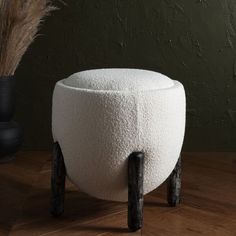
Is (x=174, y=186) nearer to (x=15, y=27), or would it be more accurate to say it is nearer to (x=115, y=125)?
(x=115, y=125)

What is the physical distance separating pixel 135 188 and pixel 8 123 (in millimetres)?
765

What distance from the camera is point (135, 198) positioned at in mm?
1143

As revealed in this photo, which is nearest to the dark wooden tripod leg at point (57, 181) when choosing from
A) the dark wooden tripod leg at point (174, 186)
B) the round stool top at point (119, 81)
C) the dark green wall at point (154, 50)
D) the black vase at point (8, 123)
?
the round stool top at point (119, 81)

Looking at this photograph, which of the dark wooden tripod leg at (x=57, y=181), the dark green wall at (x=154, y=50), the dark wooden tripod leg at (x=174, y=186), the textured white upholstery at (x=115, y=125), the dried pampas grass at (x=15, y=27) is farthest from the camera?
the dark green wall at (x=154, y=50)

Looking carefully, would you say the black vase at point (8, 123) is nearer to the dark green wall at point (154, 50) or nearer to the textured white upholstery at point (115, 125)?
the dark green wall at point (154, 50)

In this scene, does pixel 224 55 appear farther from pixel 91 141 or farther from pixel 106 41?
pixel 91 141

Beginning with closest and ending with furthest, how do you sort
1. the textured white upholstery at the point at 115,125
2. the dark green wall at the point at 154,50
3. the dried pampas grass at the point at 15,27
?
the textured white upholstery at the point at 115,125, the dried pampas grass at the point at 15,27, the dark green wall at the point at 154,50

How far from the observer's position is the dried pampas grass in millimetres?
1603

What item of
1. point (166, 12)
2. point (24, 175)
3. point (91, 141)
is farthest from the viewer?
point (166, 12)

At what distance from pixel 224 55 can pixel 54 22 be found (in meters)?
0.73

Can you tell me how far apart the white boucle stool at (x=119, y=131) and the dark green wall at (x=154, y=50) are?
72 centimetres

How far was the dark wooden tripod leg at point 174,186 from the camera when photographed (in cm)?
133

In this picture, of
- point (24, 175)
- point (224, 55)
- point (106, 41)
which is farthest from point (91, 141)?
point (224, 55)

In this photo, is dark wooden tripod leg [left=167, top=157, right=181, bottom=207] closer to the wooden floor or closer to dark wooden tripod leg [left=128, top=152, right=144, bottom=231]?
the wooden floor
